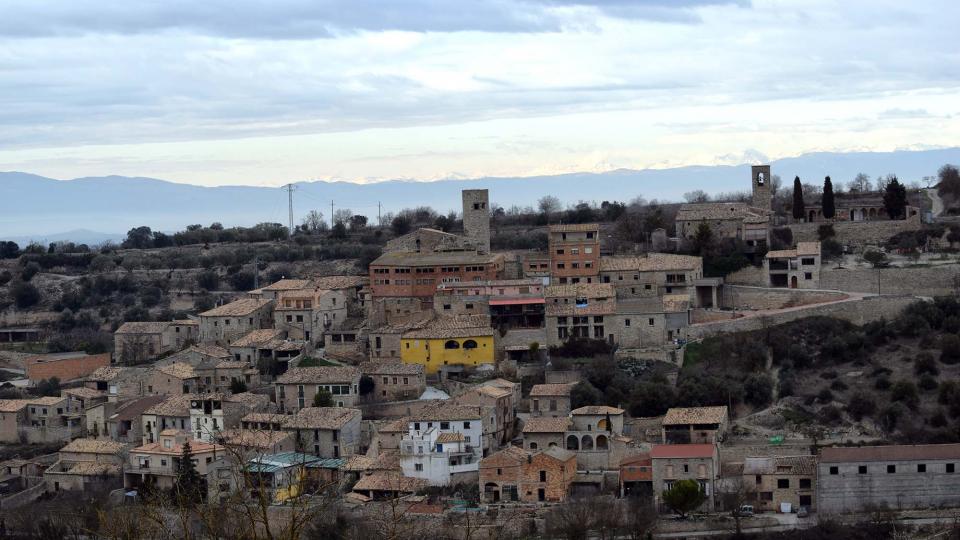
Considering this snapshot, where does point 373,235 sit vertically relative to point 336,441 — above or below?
above

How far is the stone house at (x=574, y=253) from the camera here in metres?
42.8

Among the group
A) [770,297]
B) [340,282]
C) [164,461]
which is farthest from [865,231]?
[164,461]

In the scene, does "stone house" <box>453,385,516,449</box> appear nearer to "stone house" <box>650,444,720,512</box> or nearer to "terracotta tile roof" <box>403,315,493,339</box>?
"terracotta tile roof" <box>403,315,493,339</box>

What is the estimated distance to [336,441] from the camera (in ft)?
116

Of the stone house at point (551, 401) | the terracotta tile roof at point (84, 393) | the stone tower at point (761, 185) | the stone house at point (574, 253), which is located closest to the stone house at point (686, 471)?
the stone house at point (551, 401)

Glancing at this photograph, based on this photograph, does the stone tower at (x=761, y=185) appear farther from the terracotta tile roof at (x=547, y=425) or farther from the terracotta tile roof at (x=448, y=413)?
the terracotta tile roof at (x=448, y=413)

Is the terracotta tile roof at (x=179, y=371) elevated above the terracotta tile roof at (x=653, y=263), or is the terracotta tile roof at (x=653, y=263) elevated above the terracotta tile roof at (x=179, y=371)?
the terracotta tile roof at (x=653, y=263)

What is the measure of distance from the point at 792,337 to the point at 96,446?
16962 millimetres

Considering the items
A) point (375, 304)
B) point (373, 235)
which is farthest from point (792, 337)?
point (373, 235)

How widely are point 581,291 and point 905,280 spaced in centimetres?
863

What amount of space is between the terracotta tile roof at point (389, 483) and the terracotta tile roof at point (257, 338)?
8.82 meters

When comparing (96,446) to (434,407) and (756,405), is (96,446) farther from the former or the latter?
(756,405)

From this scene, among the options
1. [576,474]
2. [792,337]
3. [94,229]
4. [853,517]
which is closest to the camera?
[853,517]

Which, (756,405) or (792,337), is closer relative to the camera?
(756,405)
